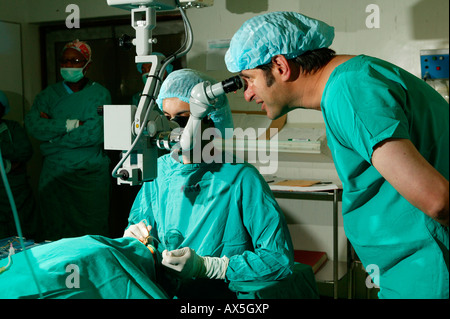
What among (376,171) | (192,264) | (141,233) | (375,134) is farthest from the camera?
(141,233)

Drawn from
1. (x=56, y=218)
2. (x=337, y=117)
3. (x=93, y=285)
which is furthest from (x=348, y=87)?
(x=56, y=218)

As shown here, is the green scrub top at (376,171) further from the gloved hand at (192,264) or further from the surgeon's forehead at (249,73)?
the gloved hand at (192,264)

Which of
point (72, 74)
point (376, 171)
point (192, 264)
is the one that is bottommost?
point (192, 264)

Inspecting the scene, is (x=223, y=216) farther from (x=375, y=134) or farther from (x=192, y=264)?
(x=375, y=134)

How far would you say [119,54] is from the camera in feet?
12.4

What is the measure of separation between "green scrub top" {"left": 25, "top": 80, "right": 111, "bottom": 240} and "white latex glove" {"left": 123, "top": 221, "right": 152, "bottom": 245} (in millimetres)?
1878

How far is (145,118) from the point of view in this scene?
111cm

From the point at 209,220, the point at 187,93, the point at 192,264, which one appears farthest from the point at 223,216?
the point at 187,93

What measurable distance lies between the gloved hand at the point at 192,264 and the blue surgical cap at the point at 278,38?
20.4 inches

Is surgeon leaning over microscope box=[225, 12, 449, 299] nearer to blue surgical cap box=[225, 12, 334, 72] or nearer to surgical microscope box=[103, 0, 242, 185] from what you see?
blue surgical cap box=[225, 12, 334, 72]

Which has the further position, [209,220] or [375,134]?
[209,220]

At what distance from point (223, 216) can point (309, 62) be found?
2.03 ft

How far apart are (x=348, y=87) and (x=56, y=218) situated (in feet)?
9.59

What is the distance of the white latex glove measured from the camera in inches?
55.7
